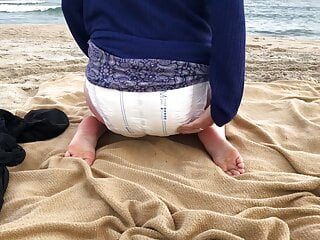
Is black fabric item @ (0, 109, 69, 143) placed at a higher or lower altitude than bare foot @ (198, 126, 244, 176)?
lower

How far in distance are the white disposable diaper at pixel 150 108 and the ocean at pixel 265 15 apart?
512 centimetres

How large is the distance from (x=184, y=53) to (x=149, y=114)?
0.68 ft

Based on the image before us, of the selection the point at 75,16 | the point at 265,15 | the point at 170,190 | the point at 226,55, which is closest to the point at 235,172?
the point at 170,190

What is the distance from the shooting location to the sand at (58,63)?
2.79 m

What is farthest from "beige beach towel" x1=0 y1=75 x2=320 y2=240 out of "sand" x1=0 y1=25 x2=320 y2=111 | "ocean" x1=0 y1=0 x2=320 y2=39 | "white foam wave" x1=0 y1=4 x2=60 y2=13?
"white foam wave" x1=0 y1=4 x2=60 y2=13

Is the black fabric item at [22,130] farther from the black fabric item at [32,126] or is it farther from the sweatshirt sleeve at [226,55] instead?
the sweatshirt sleeve at [226,55]

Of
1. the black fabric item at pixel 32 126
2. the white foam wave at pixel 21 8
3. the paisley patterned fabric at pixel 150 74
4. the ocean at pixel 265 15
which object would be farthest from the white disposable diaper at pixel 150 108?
the white foam wave at pixel 21 8

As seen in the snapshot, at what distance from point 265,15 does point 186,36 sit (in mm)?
7340

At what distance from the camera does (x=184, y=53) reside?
5.05 feet

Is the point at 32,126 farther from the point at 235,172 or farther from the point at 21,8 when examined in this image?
the point at 21,8

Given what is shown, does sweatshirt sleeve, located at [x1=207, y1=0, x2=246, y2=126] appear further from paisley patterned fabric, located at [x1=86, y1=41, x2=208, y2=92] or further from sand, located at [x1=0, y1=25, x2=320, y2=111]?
sand, located at [x1=0, y1=25, x2=320, y2=111]

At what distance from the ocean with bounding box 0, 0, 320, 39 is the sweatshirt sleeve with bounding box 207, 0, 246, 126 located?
5.22m

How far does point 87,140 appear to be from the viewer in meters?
1.72

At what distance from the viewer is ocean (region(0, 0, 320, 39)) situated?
22.9 feet
